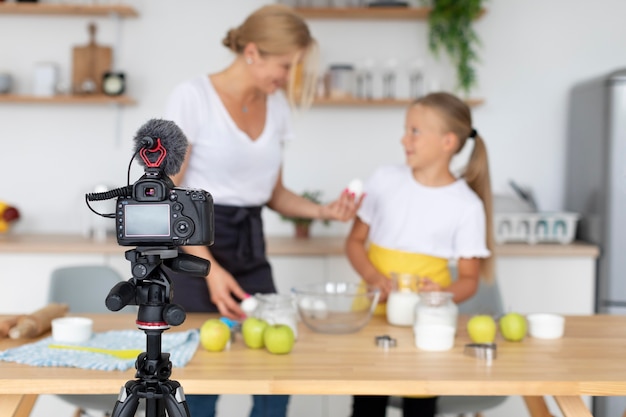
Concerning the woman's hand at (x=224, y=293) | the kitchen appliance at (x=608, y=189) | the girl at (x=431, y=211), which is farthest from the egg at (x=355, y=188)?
the kitchen appliance at (x=608, y=189)

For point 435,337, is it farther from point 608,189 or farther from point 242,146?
point 608,189

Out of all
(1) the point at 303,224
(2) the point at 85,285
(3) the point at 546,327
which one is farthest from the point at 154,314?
(1) the point at 303,224

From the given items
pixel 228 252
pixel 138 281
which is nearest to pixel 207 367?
pixel 138 281

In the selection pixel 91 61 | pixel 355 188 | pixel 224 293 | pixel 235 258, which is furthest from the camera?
pixel 91 61

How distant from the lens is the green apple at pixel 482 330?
5.97ft

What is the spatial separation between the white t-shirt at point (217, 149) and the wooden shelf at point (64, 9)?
167 centimetres

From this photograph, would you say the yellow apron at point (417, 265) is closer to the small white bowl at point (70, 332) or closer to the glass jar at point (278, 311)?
the glass jar at point (278, 311)

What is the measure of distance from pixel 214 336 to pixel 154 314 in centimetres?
57

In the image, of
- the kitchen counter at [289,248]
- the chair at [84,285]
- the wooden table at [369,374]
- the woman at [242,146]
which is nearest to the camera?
the wooden table at [369,374]

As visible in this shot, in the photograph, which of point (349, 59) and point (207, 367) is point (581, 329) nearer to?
point (207, 367)

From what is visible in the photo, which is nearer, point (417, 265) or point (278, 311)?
point (278, 311)

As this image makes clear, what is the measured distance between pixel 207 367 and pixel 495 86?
271cm

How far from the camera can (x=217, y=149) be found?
221cm

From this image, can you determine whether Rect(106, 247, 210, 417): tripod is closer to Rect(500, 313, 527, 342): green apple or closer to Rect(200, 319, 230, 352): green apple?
Rect(200, 319, 230, 352): green apple
